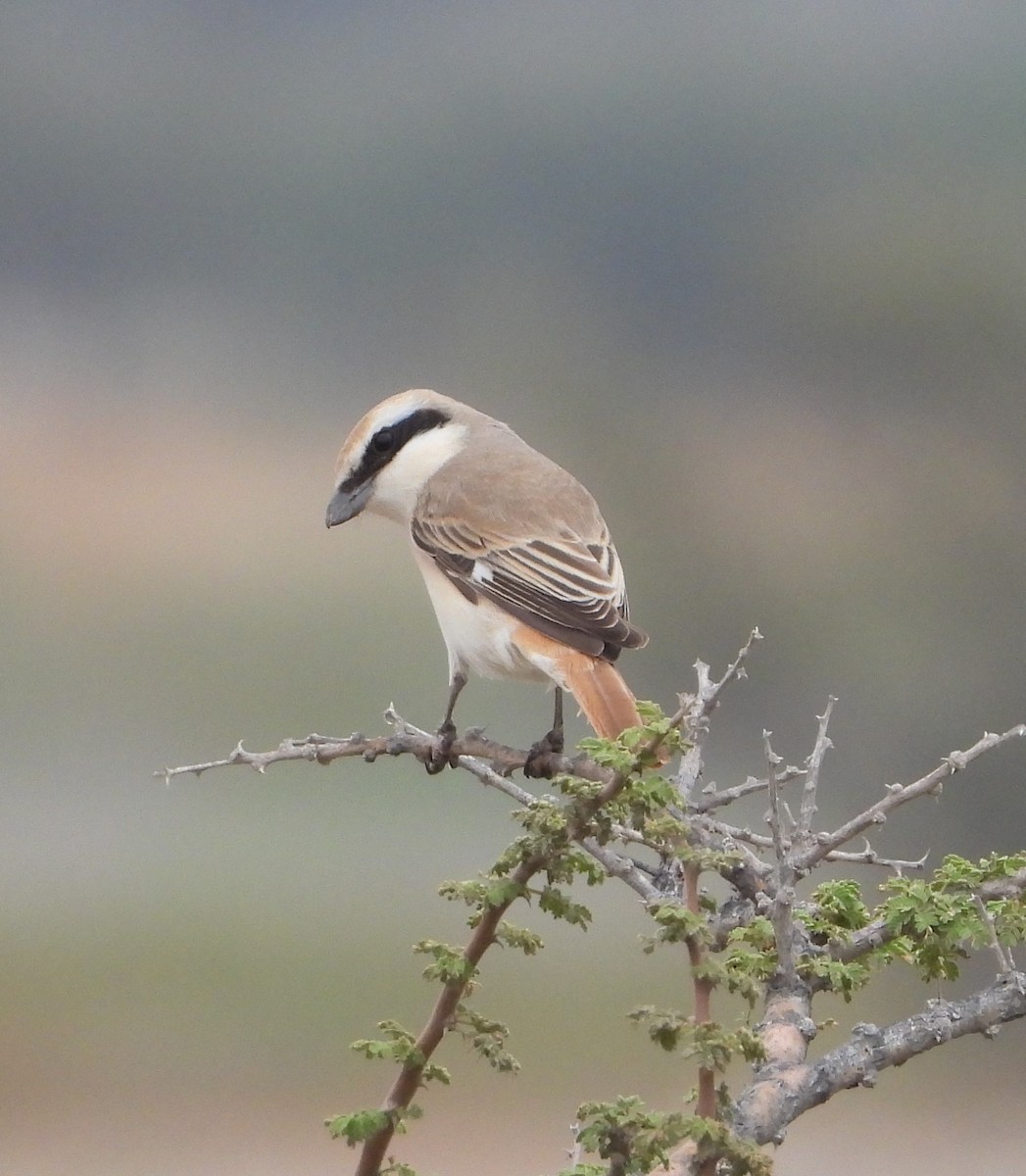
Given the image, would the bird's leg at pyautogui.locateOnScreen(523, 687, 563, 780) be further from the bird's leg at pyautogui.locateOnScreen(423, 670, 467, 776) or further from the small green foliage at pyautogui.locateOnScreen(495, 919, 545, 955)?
the small green foliage at pyautogui.locateOnScreen(495, 919, 545, 955)

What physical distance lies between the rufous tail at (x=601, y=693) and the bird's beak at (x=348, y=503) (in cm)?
33

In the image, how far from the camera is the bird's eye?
57.1 inches

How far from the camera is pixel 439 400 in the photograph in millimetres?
1594

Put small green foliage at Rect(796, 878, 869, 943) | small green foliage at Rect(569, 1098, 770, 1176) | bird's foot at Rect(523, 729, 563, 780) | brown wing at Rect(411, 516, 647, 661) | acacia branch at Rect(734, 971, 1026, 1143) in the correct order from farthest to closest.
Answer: brown wing at Rect(411, 516, 647, 661) < bird's foot at Rect(523, 729, 563, 780) < small green foliage at Rect(796, 878, 869, 943) < acacia branch at Rect(734, 971, 1026, 1143) < small green foliage at Rect(569, 1098, 770, 1176)

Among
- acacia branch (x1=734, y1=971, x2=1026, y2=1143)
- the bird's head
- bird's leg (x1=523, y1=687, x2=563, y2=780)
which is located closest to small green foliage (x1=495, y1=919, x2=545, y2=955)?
acacia branch (x1=734, y1=971, x2=1026, y2=1143)

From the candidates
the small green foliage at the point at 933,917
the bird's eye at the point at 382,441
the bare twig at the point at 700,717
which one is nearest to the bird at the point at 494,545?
the bird's eye at the point at 382,441

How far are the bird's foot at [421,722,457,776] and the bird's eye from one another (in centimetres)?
31

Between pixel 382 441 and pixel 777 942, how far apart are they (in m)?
0.91

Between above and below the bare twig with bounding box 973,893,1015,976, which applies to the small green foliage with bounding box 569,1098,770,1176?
below

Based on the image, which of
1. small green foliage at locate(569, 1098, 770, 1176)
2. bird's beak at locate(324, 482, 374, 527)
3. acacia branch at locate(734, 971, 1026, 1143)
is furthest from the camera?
bird's beak at locate(324, 482, 374, 527)

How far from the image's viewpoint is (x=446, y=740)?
1124mm

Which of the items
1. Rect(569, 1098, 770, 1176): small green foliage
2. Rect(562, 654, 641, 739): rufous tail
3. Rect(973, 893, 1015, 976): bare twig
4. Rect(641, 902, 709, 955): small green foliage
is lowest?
Rect(569, 1098, 770, 1176): small green foliage

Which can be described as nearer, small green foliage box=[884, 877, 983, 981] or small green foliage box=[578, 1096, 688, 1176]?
small green foliage box=[578, 1096, 688, 1176]

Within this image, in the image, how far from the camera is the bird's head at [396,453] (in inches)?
56.2
